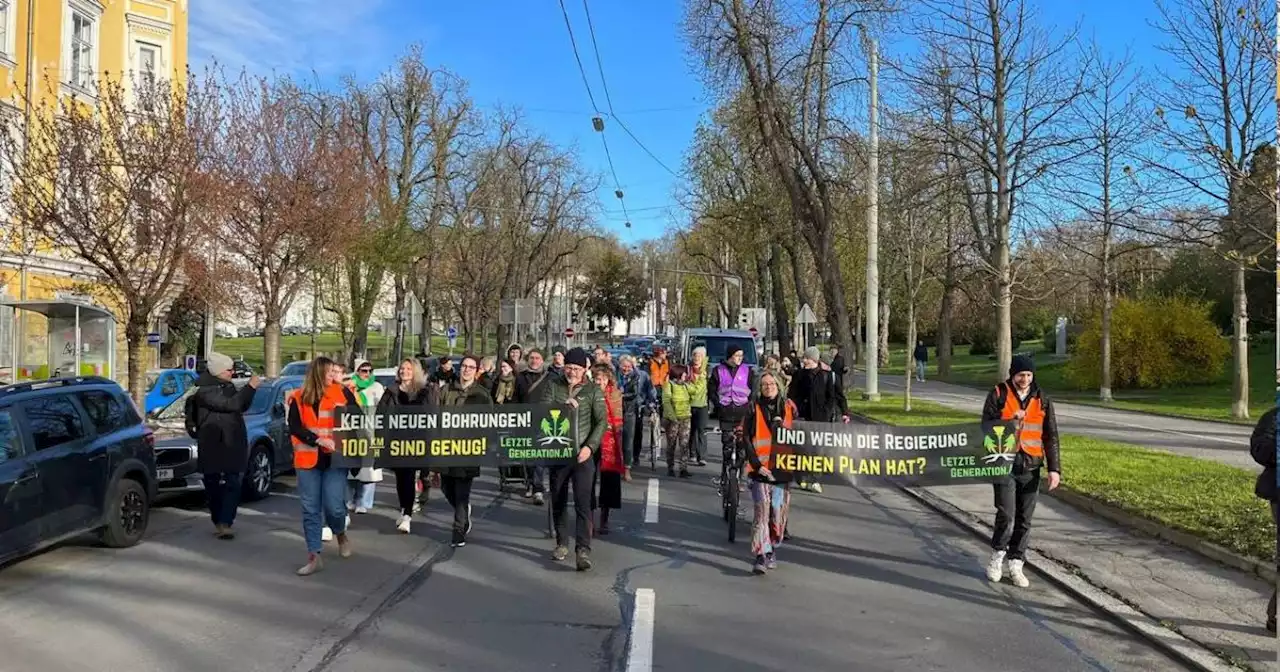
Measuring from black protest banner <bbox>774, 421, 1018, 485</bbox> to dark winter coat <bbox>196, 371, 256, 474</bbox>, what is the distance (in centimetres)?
489

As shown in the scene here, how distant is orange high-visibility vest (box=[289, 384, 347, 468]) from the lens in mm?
7773

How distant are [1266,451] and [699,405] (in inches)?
332

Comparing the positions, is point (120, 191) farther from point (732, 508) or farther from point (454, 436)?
point (732, 508)

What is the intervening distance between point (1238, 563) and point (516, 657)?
19.3 ft

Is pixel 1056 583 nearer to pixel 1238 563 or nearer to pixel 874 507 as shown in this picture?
pixel 1238 563

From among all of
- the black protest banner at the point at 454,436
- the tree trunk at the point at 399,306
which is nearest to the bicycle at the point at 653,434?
the black protest banner at the point at 454,436

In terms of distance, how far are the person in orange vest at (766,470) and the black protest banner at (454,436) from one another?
151 centimetres

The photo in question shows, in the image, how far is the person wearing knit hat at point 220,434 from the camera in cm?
871

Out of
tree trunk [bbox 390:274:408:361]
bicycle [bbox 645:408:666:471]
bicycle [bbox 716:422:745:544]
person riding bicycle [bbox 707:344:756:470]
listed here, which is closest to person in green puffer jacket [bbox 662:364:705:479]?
bicycle [bbox 645:408:666:471]

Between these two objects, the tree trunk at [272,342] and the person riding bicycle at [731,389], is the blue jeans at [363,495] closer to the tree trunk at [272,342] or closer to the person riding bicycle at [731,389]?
the person riding bicycle at [731,389]

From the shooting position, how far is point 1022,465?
727 cm

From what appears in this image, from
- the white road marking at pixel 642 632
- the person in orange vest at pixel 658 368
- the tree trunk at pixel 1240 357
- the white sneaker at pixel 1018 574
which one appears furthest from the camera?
the tree trunk at pixel 1240 357

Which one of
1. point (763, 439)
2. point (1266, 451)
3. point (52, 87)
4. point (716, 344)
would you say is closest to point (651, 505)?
point (763, 439)

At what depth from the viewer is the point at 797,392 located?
11828 millimetres
